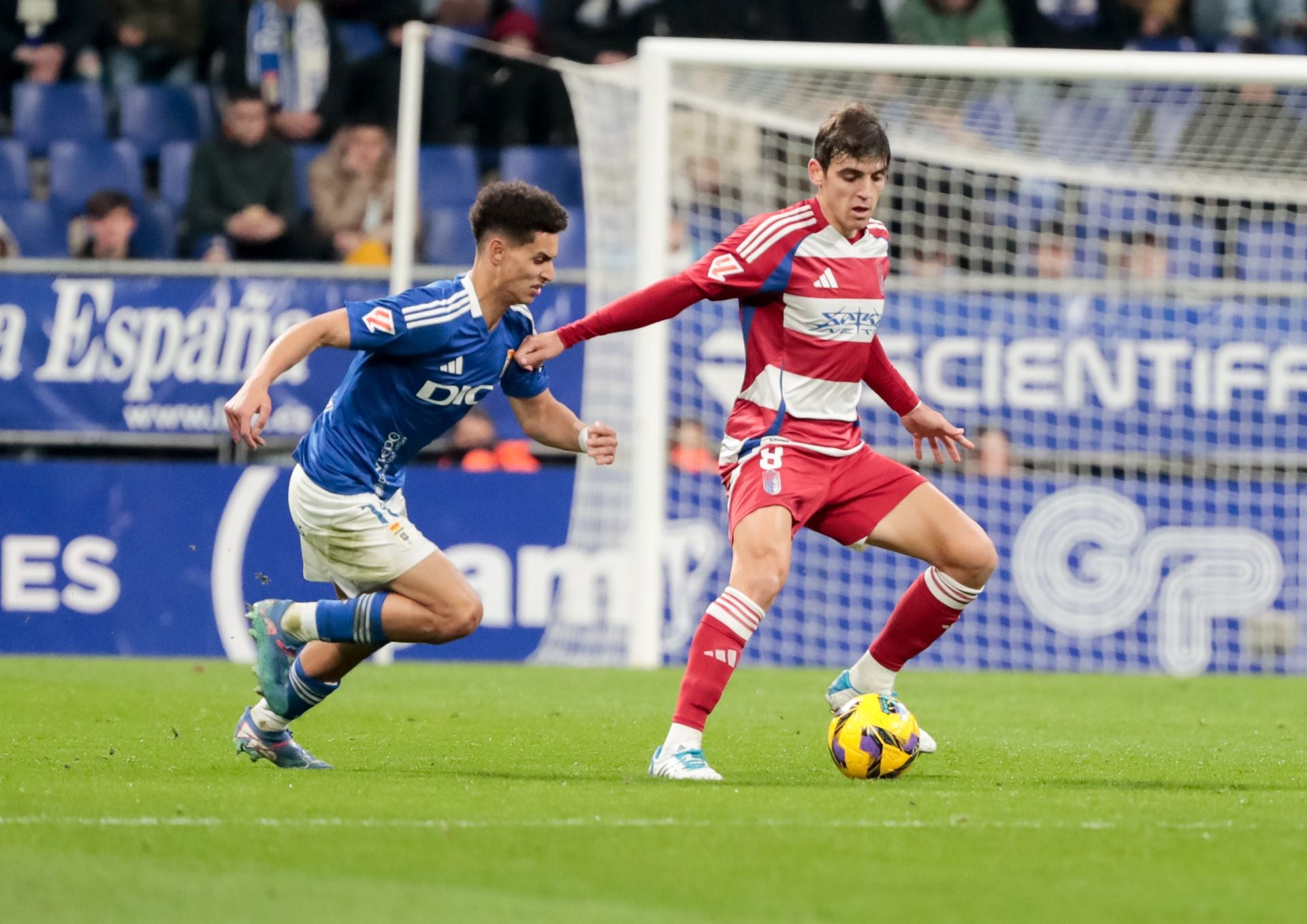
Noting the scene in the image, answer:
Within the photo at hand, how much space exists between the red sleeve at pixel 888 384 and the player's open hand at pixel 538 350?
123cm

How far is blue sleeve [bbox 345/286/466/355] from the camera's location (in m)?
5.97

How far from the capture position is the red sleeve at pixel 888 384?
681 cm

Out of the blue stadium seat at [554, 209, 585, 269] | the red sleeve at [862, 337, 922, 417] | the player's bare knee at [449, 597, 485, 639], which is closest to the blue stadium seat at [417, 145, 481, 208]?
the blue stadium seat at [554, 209, 585, 269]

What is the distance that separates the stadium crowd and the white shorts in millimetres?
7740

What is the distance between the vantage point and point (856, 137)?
6.21 metres

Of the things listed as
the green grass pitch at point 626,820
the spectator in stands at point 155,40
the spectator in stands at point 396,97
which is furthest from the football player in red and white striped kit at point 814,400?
the spectator in stands at point 155,40

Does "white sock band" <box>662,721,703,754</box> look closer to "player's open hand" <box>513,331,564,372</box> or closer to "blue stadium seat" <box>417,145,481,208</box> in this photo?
"player's open hand" <box>513,331,564,372</box>

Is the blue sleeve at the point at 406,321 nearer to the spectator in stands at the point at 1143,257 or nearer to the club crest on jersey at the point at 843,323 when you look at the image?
the club crest on jersey at the point at 843,323

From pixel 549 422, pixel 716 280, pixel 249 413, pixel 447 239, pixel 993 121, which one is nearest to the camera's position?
pixel 249 413

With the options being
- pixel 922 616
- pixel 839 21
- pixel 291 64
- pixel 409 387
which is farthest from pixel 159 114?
pixel 922 616

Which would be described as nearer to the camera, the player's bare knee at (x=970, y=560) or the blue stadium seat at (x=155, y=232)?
the player's bare knee at (x=970, y=560)

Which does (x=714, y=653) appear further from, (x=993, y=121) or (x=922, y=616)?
(x=993, y=121)

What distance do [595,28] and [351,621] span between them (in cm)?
1050

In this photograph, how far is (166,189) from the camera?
47.6ft
